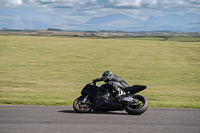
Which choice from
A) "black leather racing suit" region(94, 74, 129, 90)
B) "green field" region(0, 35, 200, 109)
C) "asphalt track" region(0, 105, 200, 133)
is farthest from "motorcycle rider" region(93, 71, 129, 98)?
"green field" region(0, 35, 200, 109)

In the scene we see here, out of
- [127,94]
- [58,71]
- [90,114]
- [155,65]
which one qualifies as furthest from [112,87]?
[155,65]

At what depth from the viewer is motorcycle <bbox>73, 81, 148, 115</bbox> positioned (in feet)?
23.8

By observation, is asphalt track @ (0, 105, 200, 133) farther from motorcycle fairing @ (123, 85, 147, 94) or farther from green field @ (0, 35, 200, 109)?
green field @ (0, 35, 200, 109)

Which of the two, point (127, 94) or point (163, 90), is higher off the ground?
point (127, 94)

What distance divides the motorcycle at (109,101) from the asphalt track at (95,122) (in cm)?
22

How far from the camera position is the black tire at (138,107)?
7092mm

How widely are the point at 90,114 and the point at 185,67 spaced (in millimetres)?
14266

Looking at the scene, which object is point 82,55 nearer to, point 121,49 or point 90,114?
point 121,49

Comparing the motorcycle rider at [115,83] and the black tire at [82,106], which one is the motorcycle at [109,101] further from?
the motorcycle rider at [115,83]

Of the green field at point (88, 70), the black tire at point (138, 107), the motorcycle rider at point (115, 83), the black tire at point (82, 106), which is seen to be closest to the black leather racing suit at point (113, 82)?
the motorcycle rider at point (115, 83)

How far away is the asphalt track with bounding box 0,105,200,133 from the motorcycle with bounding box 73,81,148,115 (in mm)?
221

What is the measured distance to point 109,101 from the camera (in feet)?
24.6

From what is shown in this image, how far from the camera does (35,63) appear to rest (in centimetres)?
2025

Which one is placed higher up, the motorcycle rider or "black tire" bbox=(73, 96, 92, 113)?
the motorcycle rider
